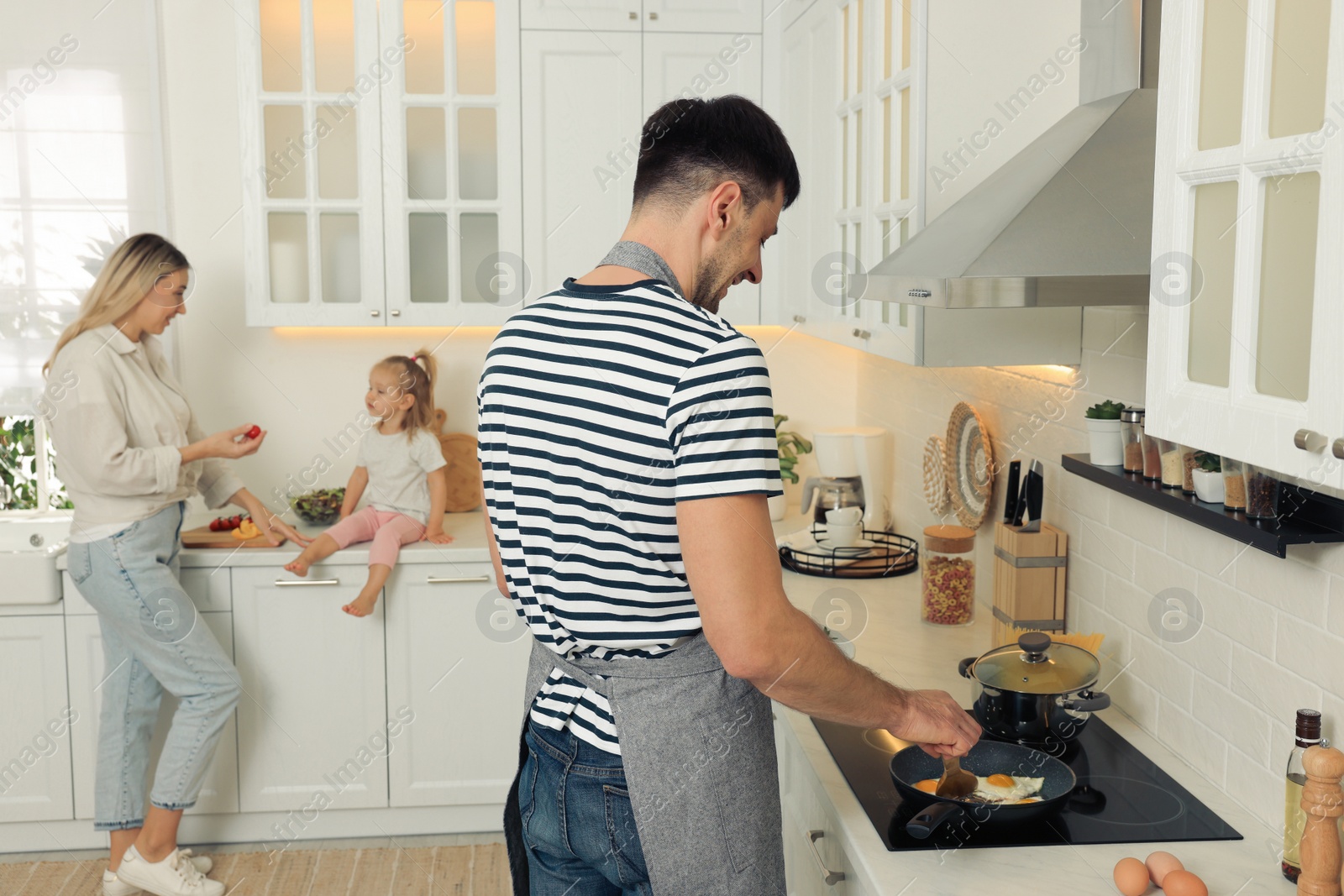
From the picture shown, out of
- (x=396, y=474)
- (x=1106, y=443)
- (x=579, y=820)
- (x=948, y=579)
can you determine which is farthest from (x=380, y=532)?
(x=1106, y=443)

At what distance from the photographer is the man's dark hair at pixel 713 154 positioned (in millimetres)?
1262

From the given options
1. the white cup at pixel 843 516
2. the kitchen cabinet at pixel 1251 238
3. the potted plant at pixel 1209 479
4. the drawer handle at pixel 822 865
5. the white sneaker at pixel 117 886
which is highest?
the kitchen cabinet at pixel 1251 238

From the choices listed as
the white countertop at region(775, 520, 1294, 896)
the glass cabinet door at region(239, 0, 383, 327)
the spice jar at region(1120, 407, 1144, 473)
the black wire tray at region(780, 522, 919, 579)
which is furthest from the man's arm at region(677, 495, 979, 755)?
the glass cabinet door at region(239, 0, 383, 327)

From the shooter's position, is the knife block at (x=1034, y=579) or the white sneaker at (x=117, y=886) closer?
the knife block at (x=1034, y=579)

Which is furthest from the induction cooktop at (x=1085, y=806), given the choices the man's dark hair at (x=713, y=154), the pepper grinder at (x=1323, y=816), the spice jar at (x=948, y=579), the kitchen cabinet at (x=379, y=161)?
the kitchen cabinet at (x=379, y=161)

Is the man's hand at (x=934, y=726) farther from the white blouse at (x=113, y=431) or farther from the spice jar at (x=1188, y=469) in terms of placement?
the white blouse at (x=113, y=431)

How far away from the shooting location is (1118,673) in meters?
1.84

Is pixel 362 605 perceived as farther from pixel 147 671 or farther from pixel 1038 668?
pixel 1038 668

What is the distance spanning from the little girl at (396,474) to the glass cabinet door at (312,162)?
206mm

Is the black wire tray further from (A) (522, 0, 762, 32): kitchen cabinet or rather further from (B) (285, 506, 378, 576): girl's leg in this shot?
(A) (522, 0, 762, 32): kitchen cabinet

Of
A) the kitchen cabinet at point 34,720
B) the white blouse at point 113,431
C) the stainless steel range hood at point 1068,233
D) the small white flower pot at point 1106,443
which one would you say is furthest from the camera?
the kitchen cabinet at point 34,720

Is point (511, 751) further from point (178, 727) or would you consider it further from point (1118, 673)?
point (1118, 673)

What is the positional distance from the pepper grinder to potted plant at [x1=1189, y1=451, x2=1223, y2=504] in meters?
0.38

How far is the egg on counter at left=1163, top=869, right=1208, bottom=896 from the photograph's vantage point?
119 cm
